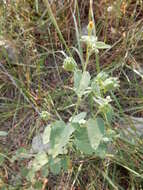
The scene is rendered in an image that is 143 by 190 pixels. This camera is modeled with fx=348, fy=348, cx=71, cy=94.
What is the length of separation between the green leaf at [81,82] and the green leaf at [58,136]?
95 mm

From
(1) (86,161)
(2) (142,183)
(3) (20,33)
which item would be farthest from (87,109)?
(3) (20,33)

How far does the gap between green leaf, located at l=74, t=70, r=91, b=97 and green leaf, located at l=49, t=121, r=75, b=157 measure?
10 centimetres

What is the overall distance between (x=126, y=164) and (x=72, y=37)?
0.63 m

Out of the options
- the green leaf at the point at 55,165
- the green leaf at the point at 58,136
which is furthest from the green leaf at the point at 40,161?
the green leaf at the point at 58,136

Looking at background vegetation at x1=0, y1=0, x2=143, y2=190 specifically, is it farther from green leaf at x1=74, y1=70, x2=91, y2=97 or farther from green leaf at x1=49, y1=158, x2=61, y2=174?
green leaf at x1=74, y1=70, x2=91, y2=97

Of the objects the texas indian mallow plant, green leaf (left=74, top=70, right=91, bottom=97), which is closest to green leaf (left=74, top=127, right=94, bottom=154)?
the texas indian mallow plant

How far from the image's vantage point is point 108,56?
146cm

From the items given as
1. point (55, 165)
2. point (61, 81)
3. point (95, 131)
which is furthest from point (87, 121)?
point (61, 81)

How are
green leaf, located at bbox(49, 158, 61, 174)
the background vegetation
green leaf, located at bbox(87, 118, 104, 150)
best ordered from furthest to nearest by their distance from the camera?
the background vegetation < green leaf, located at bbox(49, 158, 61, 174) < green leaf, located at bbox(87, 118, 104, 150)

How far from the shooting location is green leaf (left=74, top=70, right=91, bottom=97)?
0.87 m

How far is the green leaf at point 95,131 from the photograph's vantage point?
84 cm

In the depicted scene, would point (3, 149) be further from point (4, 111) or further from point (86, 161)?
point (86, 161)

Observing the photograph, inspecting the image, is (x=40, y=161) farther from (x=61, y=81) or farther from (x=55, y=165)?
(x=61, y=81)

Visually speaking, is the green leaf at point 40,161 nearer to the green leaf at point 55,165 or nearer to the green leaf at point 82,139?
the green leaf at point 55,165
